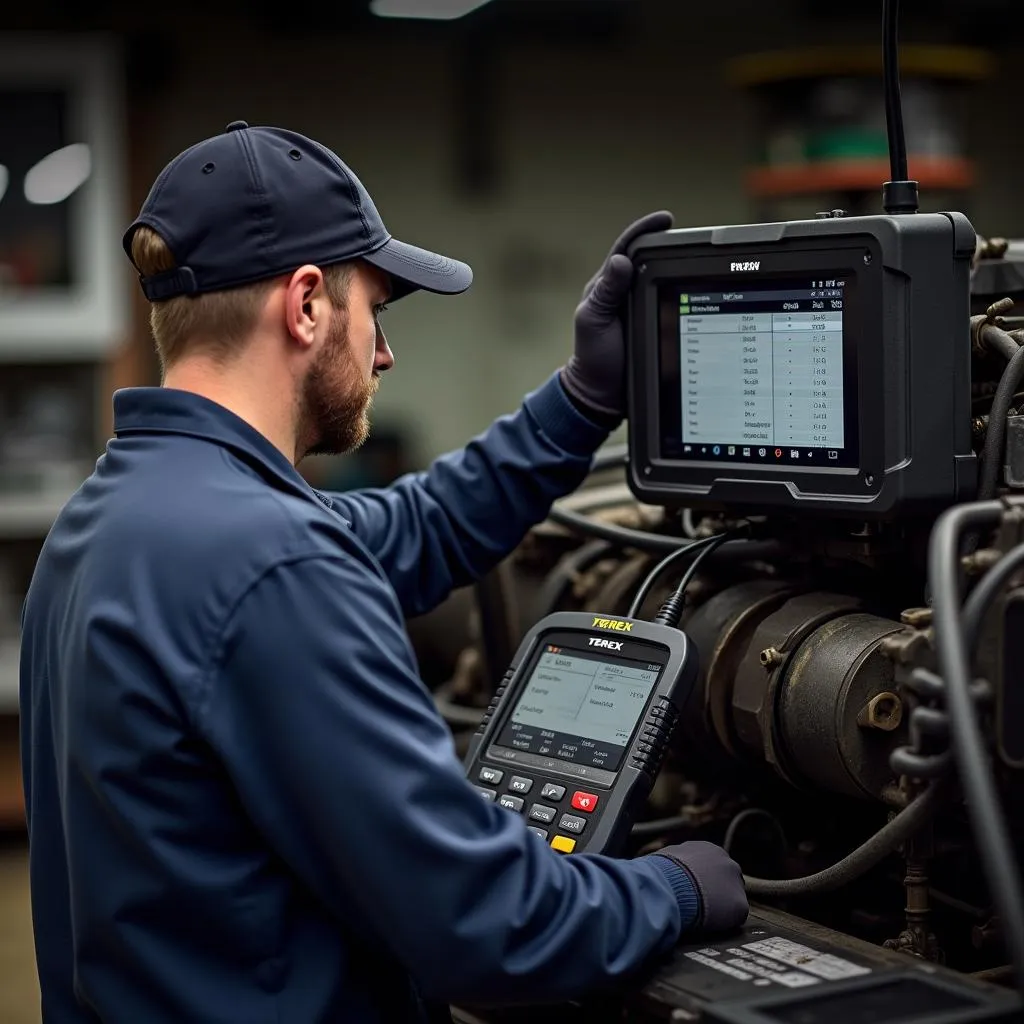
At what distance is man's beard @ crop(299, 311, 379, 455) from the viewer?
1.39 meters

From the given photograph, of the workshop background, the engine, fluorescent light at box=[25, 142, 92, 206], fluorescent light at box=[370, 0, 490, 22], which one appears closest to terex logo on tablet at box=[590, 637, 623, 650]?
the engine

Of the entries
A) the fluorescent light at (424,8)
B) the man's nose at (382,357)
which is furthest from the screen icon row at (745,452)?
the fluorescent light at (424,8)

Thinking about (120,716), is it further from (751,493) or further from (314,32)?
(314,32)

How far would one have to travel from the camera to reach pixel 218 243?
1.34m

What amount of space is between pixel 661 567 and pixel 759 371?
238 millimetres

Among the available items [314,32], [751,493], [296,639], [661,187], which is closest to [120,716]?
[296,639]

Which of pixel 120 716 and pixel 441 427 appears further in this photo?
pixel 441 427

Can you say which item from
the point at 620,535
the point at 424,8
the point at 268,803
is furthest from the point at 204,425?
the point at 424,8

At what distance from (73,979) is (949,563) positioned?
82cm

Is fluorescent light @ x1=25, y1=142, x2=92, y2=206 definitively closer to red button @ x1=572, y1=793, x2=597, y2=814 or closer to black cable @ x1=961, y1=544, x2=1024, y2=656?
red button @ x1=572, y1=793, x2=597, y2=814

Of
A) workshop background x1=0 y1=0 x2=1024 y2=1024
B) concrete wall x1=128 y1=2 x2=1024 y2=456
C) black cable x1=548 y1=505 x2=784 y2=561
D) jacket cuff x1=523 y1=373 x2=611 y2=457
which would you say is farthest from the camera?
concrete wall x1=128 y1=2 x2=1024 y2=456

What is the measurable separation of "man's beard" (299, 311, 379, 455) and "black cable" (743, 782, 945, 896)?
22.3 inches

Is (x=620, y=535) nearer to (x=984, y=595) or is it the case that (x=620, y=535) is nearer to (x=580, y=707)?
(x=580, y=707)

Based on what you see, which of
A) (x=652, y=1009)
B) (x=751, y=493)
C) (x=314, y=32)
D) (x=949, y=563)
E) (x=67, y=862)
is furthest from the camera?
(x=314, y=32)
